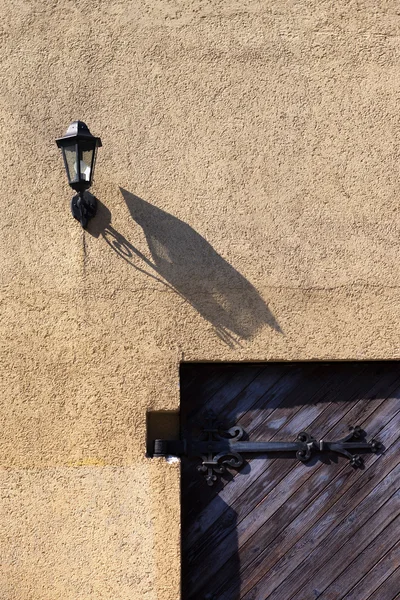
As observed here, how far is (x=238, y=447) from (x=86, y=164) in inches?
63.8

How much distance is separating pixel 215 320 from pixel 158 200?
70cm

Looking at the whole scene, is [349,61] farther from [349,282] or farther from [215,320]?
[215,320]

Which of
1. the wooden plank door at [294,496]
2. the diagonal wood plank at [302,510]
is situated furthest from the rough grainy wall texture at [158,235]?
the diagonal wood plank at [302,510]

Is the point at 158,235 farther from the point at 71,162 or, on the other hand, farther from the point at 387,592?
the point at 387,592

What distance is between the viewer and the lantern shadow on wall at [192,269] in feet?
14.3

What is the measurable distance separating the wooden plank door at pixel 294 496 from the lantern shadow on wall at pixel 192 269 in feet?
0.90

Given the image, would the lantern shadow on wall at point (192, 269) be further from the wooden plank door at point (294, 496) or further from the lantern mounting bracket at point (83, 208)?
the wooden plank door at point (294, 496)

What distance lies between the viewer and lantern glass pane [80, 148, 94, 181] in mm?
4160

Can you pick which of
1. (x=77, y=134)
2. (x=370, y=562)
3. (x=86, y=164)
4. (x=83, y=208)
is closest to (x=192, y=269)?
(x=83, y=208)

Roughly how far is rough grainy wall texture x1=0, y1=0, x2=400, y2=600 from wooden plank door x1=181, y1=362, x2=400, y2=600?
0.21 m

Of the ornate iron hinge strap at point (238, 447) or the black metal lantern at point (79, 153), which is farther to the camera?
the ornate iron hinge strap at point (238, 447)

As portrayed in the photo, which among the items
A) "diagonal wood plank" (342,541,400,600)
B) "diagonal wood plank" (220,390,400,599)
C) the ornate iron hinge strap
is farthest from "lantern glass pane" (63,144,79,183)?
"diagonal wood plank" (342,541,400,600)

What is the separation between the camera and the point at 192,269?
173 inches

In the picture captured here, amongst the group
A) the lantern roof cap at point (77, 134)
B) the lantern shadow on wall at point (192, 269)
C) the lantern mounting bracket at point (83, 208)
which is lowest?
the lantern shadow on wall at point (192, 269)
